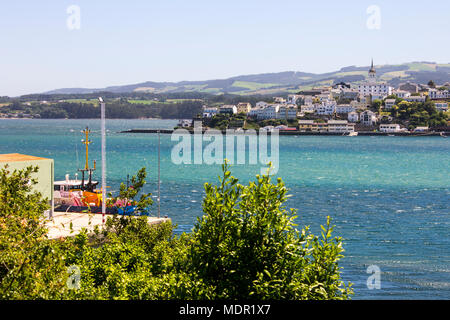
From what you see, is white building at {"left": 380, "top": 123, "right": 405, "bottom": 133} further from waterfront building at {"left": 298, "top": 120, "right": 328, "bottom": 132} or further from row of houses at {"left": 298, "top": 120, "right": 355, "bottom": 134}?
waterfront building at {"left": 298, "top": 120, "right": 328, "bottom": 132}

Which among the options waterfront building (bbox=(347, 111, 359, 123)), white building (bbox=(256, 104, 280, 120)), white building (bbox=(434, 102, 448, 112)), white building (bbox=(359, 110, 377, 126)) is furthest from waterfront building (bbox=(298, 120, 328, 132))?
white building (bbox=(434, 102, 448, 112))

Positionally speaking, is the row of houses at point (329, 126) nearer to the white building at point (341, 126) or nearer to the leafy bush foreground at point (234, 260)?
the white building at point (341, 126)

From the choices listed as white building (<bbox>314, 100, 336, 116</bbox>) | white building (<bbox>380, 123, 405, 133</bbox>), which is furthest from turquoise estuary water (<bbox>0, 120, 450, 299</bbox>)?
white building (<bbox>314, 100, 336, 116</bbox>)

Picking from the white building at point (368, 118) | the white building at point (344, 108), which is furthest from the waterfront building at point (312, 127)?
→ the white building at point (344, 108)

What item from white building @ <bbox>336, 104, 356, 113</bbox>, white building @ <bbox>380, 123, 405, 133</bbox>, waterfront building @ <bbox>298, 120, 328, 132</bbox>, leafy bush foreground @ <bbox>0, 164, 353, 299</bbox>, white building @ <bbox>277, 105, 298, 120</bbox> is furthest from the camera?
white building @ <bbox>277, 105, 298, 120</bbox>

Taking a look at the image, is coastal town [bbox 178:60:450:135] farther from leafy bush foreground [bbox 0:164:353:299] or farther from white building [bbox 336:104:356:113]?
leafy bush foreground [bbox 0:164:353:299]

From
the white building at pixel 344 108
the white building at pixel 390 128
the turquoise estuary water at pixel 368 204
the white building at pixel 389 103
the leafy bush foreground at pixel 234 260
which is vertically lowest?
the turquoise estuary water at pixel 368 204

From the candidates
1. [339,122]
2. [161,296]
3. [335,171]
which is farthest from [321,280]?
[339,122]

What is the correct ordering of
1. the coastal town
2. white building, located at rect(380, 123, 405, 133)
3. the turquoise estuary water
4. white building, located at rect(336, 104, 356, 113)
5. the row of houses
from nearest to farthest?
the turquoise estuary water → white building, located at rect(380, 123, 405, 133) → the coastal town → the row of houses → white building, located at rect(336, 104, 356, 113)

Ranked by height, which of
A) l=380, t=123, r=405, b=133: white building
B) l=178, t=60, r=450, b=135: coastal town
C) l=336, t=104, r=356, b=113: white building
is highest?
l=336, t=104, r=356, b=113: white building

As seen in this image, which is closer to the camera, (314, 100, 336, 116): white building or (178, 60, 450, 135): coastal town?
(178, 60, 450, 135): coastal town

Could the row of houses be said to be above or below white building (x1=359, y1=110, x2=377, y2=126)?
below

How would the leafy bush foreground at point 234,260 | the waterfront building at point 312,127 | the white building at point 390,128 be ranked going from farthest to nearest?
the waterfront building at point 312,127 → the white building at point 390,128 → the leafy bush foreground at point 234,260
